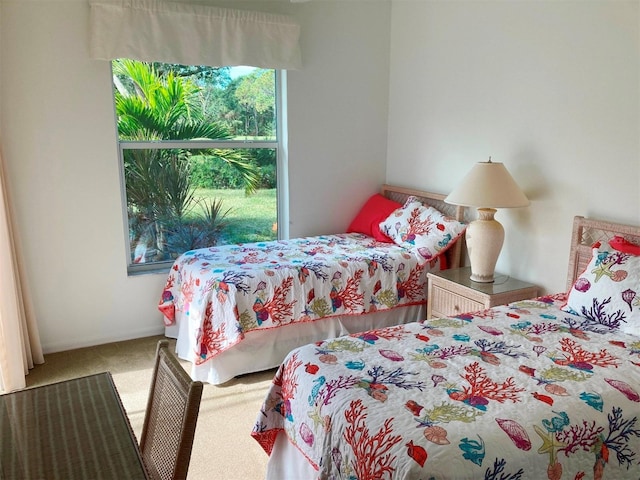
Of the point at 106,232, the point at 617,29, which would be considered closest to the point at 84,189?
the point at 106,232

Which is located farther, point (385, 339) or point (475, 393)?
point (385, 339)

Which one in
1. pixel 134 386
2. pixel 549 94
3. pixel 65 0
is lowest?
pixel 134 386

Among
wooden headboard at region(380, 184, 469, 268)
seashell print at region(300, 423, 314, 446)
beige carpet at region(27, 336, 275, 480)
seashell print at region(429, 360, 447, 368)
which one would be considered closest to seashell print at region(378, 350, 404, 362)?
seashell print at region(429, 360, 447, 368)

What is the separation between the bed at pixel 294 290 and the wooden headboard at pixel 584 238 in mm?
792

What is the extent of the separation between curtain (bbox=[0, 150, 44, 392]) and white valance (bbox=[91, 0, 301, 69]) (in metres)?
1.03

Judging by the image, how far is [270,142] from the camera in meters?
4.00

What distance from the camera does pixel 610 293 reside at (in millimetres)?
2262

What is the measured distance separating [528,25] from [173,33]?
2169 millimetres

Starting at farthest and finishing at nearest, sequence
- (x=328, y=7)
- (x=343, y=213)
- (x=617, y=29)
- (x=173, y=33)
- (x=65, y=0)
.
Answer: (x=343, y=213), (x=328, y=7), (x=173, y=33), (x=65, y=0), (x=617, y=29)

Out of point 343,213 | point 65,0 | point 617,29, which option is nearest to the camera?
point 617,29

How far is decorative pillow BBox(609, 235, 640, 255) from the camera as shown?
93.7 inches

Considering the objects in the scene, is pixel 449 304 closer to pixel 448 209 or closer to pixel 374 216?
pixel 448 209

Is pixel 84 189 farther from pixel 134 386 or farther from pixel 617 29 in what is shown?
pixel 617 29

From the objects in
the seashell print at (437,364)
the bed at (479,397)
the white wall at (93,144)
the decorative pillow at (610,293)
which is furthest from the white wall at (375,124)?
the seashell print at (437,364)
